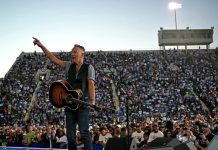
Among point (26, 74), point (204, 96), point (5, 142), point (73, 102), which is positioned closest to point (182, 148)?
point (73, 102)

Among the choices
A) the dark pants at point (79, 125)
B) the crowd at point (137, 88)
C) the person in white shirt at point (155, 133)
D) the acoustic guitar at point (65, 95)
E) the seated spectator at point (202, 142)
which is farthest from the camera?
the crowd at point (137, 88)

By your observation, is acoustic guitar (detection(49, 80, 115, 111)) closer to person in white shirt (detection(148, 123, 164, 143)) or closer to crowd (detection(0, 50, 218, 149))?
person in white shirt (detection(148, 123, 164, 143))

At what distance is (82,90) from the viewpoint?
4.40 meters

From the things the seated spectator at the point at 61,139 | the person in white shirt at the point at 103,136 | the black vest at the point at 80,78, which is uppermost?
the black vest at the point at 80,78

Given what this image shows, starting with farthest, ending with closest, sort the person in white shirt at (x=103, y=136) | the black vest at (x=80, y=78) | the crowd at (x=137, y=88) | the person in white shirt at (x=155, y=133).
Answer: the crowd at (x=137, y=88) → the person in white shirt at (x=103, y=136) → the person in white shirt at (x=155, y=133) → the black vest at (x=80, y=78)

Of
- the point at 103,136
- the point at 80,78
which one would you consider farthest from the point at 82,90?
the point at 103,136

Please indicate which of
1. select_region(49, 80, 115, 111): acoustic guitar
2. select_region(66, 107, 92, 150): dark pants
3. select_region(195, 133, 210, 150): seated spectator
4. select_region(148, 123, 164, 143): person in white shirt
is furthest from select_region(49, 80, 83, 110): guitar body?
select_region(148, 123, 164, 143): person in white shirt

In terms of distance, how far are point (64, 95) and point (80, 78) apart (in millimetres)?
370

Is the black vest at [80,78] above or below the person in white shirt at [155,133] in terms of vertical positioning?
above

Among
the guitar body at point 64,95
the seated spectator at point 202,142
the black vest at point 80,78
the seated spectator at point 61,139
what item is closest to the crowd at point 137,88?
the seated spectator at point 61,139

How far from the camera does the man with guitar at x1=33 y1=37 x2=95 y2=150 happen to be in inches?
170

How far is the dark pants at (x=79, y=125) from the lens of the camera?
432 cm

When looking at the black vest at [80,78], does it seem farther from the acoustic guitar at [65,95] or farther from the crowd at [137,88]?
the crowd at [137,88]

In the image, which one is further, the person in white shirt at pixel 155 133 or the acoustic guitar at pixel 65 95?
the person in white shirt at pixel 155 133
